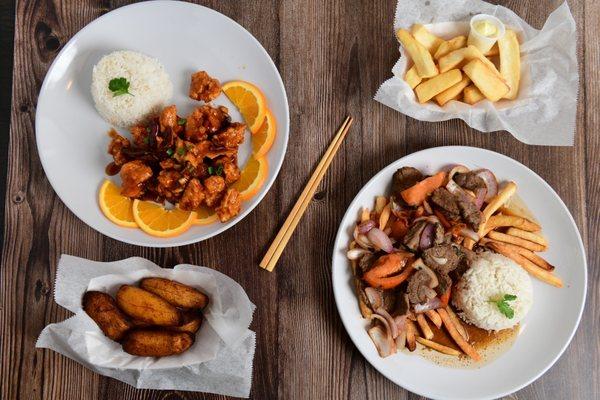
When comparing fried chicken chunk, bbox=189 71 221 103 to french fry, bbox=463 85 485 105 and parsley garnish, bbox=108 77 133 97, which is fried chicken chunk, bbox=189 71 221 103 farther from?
french fry, bbox=463 85 485 105

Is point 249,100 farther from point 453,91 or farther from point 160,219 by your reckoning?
point 453,91

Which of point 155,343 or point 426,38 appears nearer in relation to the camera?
point 155,343

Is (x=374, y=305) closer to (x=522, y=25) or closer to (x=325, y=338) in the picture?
(x=325, y=338)

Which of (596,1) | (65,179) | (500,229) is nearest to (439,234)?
(500,229)

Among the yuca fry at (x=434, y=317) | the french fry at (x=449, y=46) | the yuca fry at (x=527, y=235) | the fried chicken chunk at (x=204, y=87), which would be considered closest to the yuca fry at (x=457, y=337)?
the yuca fry at (x=434, y=317)

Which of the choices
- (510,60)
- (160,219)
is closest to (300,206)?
(160,219)

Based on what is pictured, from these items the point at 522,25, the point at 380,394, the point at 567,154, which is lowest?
the point at 380,394

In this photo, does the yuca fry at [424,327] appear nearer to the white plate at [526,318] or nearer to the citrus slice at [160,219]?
the white plate at [526,318]
